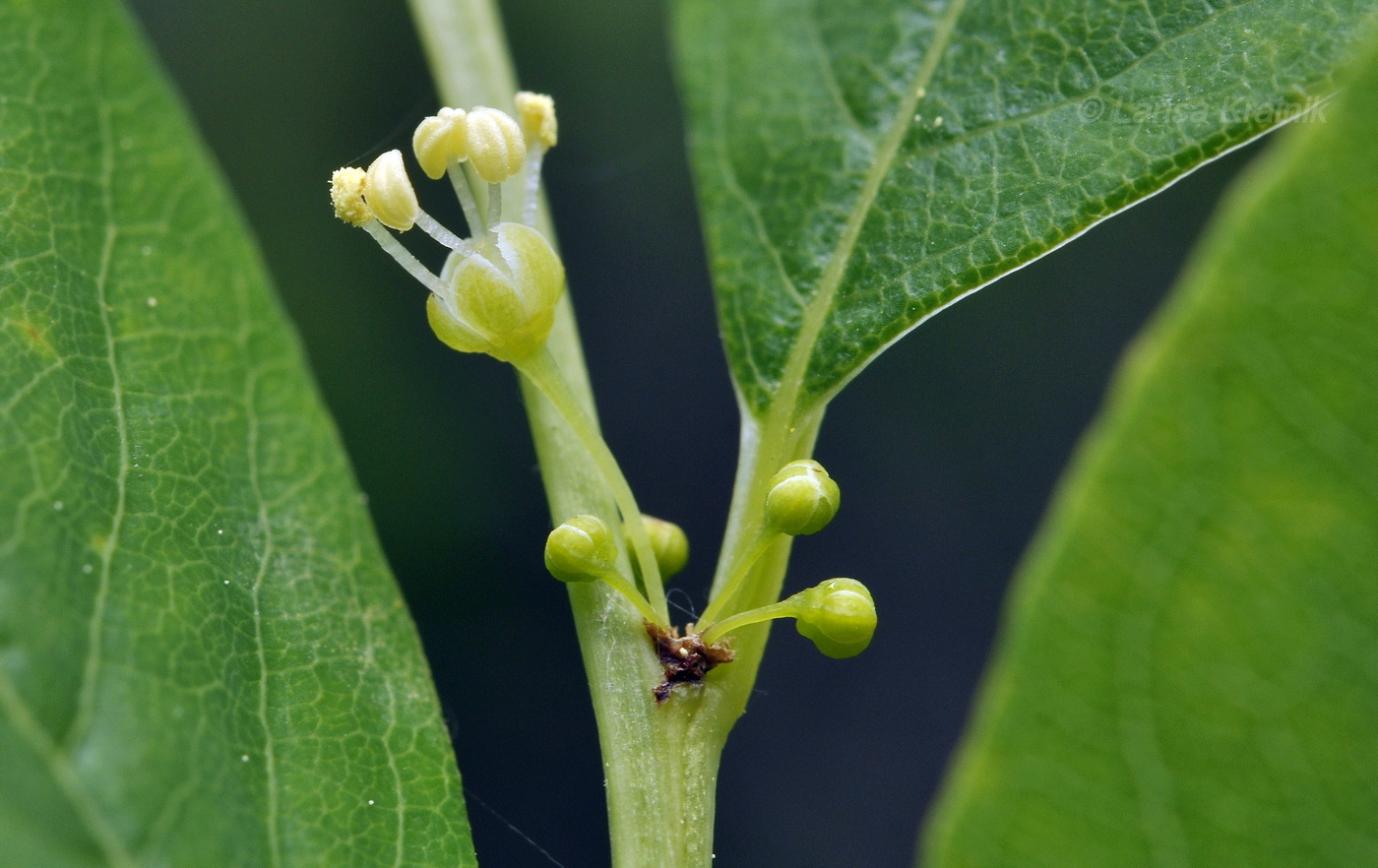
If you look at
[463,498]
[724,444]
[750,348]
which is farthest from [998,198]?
[724,444]

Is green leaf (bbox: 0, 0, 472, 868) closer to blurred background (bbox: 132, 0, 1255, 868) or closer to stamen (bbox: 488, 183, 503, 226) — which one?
stamen (bbox: 488, 183, 503, 226)

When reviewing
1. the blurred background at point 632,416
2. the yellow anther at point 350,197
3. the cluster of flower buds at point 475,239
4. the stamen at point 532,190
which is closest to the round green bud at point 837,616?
the cluster of flower buds at point 475,239

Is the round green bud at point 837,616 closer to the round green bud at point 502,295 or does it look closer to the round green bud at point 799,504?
the round green bud at point 799,504

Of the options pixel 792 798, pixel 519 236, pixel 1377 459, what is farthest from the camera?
pixel 792 798

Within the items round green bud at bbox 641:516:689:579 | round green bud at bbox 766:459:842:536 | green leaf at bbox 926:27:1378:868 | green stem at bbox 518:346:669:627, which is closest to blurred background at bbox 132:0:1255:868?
round green bud at bbox 641:516:689:579

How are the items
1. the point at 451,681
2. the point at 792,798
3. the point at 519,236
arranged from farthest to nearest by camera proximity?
1. the point at 792,798
2. the point at 451,681
3. the point at 519,236

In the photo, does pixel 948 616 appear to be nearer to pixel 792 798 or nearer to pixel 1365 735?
pixel 792 798

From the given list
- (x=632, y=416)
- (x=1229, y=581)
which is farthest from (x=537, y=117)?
(x=632, y=416)

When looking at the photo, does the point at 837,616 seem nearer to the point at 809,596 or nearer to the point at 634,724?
the point at 809,596
